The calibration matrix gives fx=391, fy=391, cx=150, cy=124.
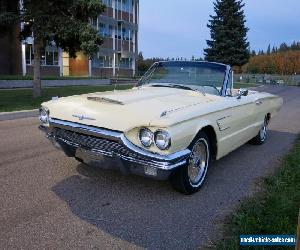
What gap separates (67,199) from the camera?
14.7 feet

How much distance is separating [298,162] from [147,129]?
3.37 meters

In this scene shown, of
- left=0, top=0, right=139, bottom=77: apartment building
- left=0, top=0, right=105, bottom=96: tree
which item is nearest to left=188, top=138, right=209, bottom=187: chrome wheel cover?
left=0, top=0, right=105, bottom=96: tree

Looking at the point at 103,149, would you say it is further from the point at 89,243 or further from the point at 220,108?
the point at 220,108

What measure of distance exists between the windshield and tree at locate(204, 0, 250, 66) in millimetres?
40963

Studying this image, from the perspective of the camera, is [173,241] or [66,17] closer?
[173,241]

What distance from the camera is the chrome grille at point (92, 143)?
14.0ft

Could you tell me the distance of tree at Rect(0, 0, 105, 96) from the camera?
15.9 metres

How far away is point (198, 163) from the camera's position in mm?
5070

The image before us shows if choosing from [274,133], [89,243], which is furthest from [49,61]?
[89,243]

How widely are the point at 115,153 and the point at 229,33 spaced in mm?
44689

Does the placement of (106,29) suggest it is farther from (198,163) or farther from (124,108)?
(124,108)

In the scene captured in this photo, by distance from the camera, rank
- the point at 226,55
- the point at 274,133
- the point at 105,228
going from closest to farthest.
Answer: the point at 105,228
the point at 274,133
the point at 226,55

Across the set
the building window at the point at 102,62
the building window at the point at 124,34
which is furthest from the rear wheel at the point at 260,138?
the building window at the point at 124,34

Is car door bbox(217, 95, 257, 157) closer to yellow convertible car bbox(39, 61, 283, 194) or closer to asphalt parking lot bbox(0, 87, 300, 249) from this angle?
yellow convertible car bbox(39, 61, 283, 194)
